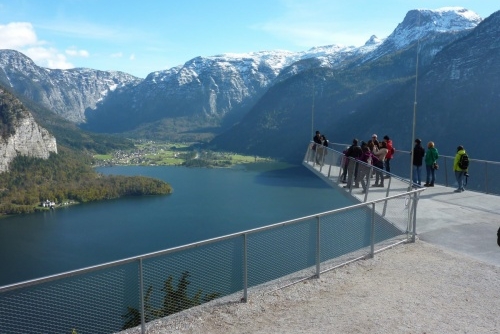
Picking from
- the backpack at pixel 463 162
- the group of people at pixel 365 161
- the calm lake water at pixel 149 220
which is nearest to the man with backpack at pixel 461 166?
the backpack at pixel 463 162

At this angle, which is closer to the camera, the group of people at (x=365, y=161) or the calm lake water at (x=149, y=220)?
the group of people at (x=365, y=161)

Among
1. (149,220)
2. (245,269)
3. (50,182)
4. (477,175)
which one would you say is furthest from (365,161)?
(50,182)

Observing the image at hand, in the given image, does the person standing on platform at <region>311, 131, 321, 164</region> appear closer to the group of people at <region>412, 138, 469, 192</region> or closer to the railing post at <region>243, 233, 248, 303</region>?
the group of people at <region>412, 138, 469, 192</region>

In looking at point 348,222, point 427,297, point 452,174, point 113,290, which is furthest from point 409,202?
point 452,174

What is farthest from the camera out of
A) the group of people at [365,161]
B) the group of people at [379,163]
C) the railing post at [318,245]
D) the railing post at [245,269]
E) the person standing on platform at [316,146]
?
the person standing on platform at [316,146]

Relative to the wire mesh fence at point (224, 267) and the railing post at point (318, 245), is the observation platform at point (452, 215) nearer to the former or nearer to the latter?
the wire mesh fence at point (224, 267)

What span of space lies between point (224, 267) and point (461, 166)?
1252 cm

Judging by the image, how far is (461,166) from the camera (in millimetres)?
17938

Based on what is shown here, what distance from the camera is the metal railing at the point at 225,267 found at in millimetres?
7320

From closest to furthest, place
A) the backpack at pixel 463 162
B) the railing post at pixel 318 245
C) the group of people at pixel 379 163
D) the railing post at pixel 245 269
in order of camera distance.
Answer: the railing post at pixel 245 269
the railing post at pixel 318 245
the group of people at pixel 379 163
the backpack at pixel 463 162

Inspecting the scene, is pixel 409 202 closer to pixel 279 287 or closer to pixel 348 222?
pixel 348 222

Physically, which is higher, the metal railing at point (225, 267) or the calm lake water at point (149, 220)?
the metal railing at point (225, 267)

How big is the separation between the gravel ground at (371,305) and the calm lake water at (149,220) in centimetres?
5358

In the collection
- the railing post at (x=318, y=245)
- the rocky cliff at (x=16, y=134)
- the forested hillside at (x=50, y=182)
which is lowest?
the forested hillside at (x=50, y=182)
